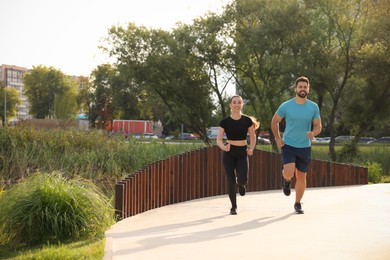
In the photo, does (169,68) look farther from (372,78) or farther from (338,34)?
(372,78)

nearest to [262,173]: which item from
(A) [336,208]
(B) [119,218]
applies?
(A) [336,208]

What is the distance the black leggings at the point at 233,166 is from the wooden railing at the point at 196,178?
127 centimetres

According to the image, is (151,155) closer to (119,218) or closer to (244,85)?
(119,218)

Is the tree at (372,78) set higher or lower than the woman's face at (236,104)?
higher

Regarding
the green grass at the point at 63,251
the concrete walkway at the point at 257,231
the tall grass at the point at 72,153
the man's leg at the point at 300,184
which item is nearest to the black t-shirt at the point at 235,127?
the man's leg at the point at 300,184

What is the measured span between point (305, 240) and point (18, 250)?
10.4 ft

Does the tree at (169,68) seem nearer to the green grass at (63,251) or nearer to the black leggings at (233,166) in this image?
the black leggings at (233,166)

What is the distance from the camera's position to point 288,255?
493 centimetres

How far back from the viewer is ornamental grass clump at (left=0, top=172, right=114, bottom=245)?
20.4ft

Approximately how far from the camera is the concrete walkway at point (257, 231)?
16.7 feet

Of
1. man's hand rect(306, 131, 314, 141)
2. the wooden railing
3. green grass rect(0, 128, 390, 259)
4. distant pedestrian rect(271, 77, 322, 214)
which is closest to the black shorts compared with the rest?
distant pedestrian rect(271, 77, 322, 214)

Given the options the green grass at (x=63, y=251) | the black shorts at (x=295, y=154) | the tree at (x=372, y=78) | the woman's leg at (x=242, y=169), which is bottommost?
the green grass at (x=63, y=251)

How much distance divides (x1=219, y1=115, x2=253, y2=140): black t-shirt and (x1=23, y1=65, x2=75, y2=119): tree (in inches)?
2893

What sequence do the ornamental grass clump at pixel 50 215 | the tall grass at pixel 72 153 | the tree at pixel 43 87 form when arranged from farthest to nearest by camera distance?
the tree at pixel 43 87, the tall grass at pixel 72 153, the ornamental grass clump at pixel 50 215
